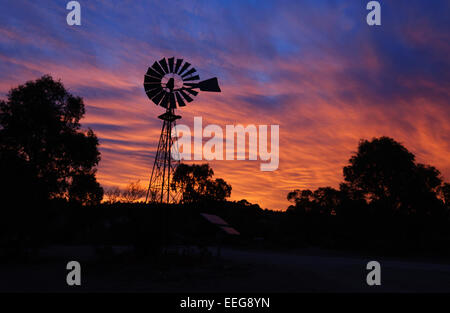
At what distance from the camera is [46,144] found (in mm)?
24234

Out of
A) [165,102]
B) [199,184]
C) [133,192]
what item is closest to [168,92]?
[165,102]

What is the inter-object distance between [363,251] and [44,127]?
29807 millimetres

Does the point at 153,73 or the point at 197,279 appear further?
the point at 153,73

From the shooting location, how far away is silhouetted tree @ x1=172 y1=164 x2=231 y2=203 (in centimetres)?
7150

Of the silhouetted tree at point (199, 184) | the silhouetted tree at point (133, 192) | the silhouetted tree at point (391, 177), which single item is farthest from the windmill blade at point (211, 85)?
the silhouetted tree at point (199, 184)

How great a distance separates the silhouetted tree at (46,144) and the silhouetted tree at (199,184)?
45.0m

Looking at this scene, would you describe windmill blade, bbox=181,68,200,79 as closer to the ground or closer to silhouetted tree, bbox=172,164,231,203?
the ground

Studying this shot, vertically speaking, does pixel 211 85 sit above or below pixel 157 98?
above

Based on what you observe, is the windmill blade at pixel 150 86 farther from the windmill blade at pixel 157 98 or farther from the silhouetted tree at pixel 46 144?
the silhouetted tree at pixel 46 144

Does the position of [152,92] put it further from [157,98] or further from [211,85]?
[211,85]

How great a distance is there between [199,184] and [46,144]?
4933 centimetres

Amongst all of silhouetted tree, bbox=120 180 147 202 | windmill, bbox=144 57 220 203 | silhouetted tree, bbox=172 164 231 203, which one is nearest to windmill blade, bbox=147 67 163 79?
windmill, bbox=144 57 220 203

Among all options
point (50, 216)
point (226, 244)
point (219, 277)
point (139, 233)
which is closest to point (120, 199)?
point (226, 244)

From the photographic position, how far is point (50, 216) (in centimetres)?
2403
